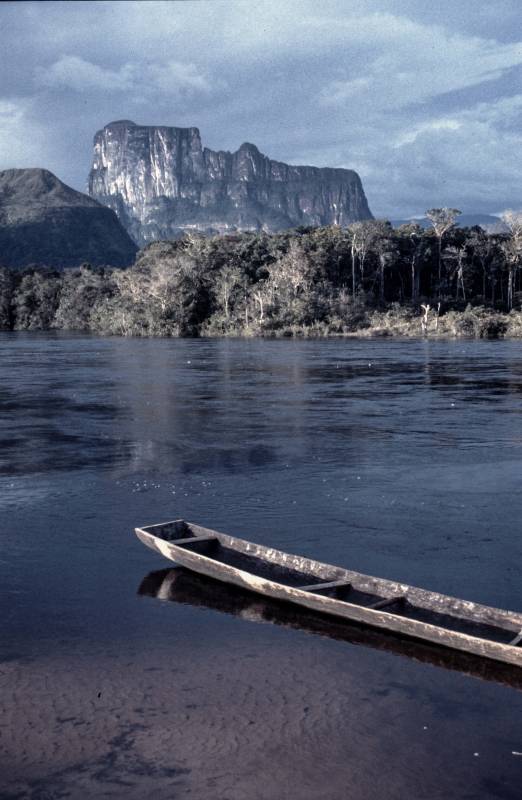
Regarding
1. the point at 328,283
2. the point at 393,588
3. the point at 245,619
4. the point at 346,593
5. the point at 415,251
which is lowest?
the point at 245,619

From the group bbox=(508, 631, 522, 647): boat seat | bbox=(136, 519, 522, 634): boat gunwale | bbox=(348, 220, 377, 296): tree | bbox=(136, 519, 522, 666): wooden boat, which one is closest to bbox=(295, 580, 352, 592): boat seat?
bbox=(136, 519, 522, 666): wooden boat

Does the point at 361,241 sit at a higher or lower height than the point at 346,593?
higher

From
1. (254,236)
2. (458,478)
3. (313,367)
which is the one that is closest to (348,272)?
(254,236)

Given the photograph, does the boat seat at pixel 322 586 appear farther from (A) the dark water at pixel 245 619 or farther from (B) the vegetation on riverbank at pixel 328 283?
(B) the vegetation on riverbank at pixel 328 283

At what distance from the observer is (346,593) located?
10.0 metres

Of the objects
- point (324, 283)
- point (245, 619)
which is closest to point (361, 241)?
point (324, 283)

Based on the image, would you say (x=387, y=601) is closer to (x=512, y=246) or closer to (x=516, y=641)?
(x=516, y=641)

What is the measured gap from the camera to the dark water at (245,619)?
7184mm

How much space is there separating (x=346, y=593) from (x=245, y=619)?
1288 mm

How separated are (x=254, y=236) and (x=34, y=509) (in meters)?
103

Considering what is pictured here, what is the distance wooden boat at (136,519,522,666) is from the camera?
28.2 feet

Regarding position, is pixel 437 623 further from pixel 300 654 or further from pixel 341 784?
pixel 341 784

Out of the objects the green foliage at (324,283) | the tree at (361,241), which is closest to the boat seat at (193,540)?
the green foliage at (324,283)

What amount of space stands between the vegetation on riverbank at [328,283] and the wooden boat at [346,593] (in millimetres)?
79933
